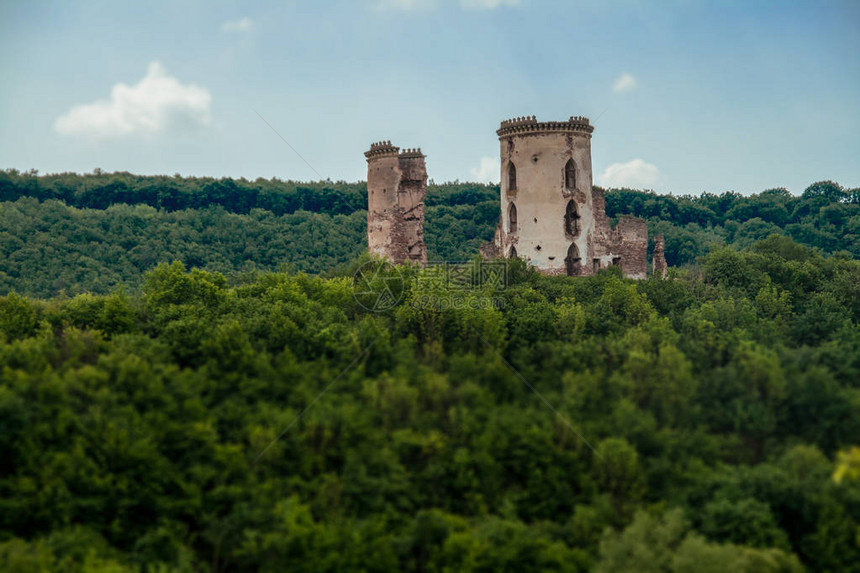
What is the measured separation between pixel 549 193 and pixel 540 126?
2.71 m

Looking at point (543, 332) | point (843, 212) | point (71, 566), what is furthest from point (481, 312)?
point (843, 212)

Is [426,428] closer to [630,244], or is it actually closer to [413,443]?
[413,443]

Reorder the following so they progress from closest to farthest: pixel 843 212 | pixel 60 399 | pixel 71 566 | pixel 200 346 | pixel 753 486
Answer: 1. pixel 71 566
2. pixel 753 486
3. pixel 60 399
4. pixel 200 346
5. pixel 843 212

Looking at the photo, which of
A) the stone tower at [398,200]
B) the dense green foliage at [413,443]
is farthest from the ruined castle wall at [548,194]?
the dense green foliage at [413,443]

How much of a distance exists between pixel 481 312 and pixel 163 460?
11.4 metres

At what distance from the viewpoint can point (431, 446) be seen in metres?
20.9

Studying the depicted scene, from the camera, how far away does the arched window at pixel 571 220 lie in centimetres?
3575

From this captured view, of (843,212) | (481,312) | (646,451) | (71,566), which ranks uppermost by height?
(843,212)

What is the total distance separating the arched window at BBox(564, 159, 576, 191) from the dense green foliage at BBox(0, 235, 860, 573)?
9.70m

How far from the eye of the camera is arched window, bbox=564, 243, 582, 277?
36.1 metres

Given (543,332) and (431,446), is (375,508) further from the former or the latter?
(543,332)

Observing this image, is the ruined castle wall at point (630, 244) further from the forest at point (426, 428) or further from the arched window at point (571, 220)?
the forest at point (426, 428)

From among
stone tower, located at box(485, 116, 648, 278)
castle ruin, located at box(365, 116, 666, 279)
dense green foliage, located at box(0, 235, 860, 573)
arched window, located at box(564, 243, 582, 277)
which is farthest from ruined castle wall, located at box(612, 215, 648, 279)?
dense green foliage, located at box(0, 235, 860, 573)

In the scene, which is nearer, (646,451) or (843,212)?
(646,451)
